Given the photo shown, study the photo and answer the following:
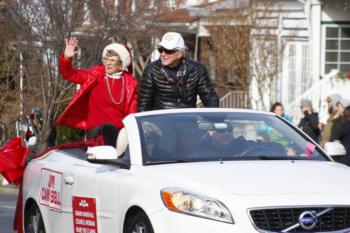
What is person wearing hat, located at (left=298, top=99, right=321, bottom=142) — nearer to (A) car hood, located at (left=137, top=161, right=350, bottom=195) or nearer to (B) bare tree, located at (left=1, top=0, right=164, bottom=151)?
(B) bare tree, located at (left=1, top=0, right=164, bottom=151)

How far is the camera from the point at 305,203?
8133 mm

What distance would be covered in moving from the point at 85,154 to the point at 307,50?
20.4 meters

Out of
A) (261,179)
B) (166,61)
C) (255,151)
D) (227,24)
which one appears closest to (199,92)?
(166,61)

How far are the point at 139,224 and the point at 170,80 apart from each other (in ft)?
10.4

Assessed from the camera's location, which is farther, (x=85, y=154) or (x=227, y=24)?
(x=227, y=24)

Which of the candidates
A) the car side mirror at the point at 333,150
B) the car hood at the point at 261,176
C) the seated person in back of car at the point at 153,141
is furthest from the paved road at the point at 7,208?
the car hood at the point at 261,176

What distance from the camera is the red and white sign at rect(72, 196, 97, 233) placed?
9633mm

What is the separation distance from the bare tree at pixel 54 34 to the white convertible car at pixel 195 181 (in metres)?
8.90

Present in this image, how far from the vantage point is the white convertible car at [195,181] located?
8.14 meters

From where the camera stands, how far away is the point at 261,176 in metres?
8.63

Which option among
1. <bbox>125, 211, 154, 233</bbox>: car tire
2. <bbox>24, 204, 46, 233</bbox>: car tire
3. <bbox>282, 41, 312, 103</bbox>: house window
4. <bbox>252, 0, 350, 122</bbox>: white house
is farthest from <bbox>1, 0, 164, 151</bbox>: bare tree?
<bbox>125, 211, 154, 233</bbox>: car tire

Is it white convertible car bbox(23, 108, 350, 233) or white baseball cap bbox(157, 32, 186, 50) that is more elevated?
white baseball cap bbox(157, 32, 186, 50)

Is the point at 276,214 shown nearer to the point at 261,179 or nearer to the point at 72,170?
the point at 261,179

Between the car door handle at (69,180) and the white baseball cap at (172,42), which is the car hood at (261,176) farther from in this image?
the white baseball cap at (172,42)
